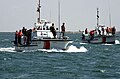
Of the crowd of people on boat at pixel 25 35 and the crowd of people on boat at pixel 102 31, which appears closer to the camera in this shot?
the crowd of people on boat at pixel 25 35

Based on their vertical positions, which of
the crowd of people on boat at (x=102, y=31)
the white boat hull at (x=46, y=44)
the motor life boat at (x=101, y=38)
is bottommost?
the white boat hull at (x=46, y=44)

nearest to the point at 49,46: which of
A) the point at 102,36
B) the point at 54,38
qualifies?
the point at 54,38

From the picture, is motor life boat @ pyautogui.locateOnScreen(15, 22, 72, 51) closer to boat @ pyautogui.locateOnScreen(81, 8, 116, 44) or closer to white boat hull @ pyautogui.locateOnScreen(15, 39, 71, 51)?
white boat hull @ pyautogui.locateOnScreen(15, 39, 71, 51)

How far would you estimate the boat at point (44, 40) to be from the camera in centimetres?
3644

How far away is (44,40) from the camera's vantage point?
36.3 meters

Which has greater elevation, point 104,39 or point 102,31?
point 102,31

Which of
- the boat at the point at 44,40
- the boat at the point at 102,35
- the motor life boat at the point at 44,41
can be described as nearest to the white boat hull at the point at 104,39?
the boat at the point at 102,35

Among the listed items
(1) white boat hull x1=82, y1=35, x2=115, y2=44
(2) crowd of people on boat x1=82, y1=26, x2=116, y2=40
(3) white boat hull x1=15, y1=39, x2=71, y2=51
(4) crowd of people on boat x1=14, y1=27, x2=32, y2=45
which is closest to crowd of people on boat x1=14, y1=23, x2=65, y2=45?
(4) crowd of people on boat x1=14, y1=27, x2=32, y2=45

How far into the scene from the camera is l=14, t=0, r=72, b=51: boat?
120ft

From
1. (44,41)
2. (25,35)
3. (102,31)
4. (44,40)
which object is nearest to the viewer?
(44,40)

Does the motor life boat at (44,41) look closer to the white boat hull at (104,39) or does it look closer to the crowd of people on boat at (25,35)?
the crowd of people on boat at (25,35)

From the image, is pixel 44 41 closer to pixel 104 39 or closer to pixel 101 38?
pixel 101 38

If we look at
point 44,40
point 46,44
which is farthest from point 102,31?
Answer: point 44,40

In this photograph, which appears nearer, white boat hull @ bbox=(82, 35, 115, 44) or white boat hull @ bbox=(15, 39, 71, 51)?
white boat hull @ bbox=(15, 39, 71, 51)
